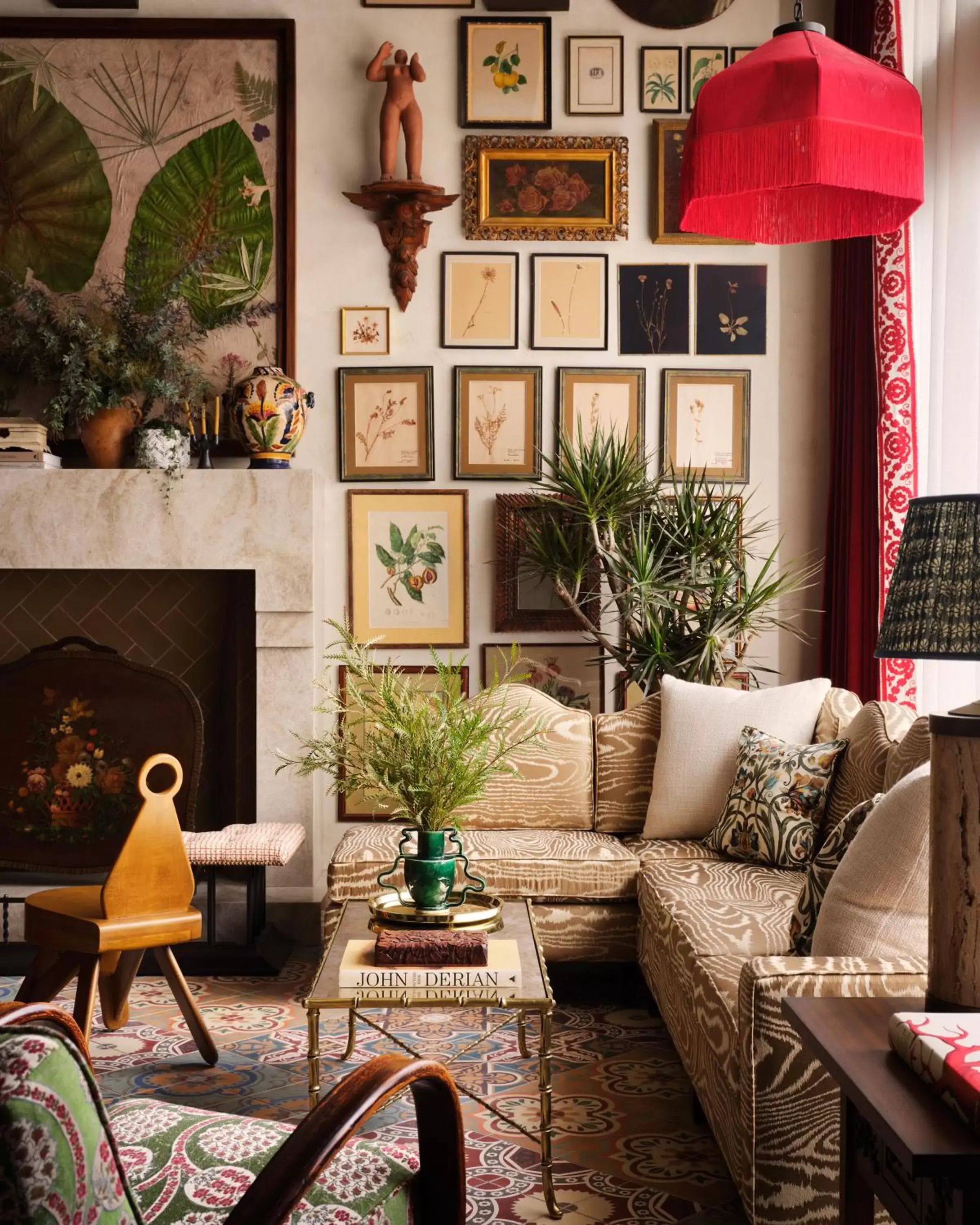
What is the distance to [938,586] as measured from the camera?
160 centimetres

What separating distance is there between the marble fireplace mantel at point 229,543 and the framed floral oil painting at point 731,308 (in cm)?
163

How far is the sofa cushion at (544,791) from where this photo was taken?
388 centimetres

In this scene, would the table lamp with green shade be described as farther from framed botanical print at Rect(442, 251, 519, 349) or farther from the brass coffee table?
framed botanical print at Rect(442, 251, 519, 349)

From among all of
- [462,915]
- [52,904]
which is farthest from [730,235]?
[52,904]

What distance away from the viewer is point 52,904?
303 cm

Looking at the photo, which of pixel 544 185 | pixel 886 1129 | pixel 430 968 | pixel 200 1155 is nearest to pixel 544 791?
pixel 430 968

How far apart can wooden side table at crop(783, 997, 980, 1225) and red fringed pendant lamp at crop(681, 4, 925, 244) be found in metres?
1.46

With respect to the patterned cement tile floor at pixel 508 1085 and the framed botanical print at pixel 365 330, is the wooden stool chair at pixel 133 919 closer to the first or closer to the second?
the patterned cement tile floor at pixel 508 1085

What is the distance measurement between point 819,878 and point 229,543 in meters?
2.65

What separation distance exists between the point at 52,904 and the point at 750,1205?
1906mm

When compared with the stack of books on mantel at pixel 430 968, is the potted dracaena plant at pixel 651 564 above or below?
above

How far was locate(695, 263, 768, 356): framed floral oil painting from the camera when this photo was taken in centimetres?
454

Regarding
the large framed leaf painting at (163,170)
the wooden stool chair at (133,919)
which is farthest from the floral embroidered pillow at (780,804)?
the large framed leaf painting at (163,170)

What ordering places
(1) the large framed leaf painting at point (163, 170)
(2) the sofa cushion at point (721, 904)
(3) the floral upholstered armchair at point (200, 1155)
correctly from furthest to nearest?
(1) the large framed leaf painting at point (163, 170) → (2) the sofa cushion at point (721, 904) → (3) the floral upholstered armchair at point (200, 1155)
